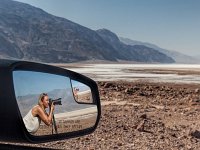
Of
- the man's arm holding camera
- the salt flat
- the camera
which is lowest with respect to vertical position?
Result: the salt flat

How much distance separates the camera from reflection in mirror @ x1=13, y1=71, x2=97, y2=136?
145 cm

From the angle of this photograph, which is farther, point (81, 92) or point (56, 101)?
point (81, 92)

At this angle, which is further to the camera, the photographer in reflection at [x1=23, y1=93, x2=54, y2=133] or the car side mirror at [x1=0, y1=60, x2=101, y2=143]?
the photographer in reflection at [x1=23, y1=93, x2=54, y2=133]

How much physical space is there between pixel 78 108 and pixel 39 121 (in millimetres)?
505

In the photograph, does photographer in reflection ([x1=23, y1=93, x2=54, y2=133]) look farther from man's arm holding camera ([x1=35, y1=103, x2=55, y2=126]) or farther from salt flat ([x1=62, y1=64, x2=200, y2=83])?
salt flat ([x1=62, y1=64, x2=200, y2=83])

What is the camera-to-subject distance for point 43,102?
1.51m

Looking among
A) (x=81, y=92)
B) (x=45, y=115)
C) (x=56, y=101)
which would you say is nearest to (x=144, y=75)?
(x=81, y=92)

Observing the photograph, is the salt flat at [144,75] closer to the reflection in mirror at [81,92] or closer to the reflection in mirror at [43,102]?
the reflection in mirror at [81,92]

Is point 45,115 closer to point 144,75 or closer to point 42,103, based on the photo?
point 42,103

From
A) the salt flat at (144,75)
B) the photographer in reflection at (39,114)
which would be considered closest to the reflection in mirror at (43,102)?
the photographer in reflection at (39,114)

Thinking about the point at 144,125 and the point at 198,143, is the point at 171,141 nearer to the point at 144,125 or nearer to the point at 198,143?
the point at 198,143

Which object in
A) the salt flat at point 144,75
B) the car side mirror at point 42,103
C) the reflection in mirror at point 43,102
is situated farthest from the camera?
the salt flat at point 144,75

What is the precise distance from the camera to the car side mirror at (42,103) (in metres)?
1.30

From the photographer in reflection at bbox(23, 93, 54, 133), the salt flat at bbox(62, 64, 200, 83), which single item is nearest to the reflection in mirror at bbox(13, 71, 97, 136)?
the photographer in reflection at bbox(23, 93, 54, 133)
